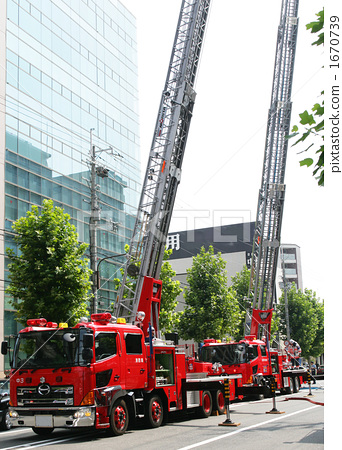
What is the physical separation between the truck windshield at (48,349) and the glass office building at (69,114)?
42.4ft

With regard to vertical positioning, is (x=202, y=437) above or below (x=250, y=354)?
below

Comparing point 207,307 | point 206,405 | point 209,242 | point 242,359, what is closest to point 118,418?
point 206,405

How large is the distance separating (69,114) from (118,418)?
28250 mm

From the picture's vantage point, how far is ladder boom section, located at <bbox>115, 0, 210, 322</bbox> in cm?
1684

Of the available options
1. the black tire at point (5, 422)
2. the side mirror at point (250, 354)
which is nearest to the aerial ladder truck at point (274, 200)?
the side mirror at point (250, 354)

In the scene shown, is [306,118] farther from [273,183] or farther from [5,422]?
[273,183]

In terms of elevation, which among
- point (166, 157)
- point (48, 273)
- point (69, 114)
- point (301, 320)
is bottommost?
point (301, 320)

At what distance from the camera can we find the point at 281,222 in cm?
3014

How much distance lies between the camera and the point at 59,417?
1170 cm

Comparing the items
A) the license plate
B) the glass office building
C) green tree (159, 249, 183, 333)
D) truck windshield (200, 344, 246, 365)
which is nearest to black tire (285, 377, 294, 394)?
truck windshield (200, 344, 246, 365)

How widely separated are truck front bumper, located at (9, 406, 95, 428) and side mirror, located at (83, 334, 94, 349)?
133cm

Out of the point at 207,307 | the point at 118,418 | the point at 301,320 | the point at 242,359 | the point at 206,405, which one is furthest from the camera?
the point at 301,320

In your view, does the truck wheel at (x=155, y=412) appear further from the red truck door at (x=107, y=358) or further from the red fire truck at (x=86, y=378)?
the red truck door at (x=107, y=358)

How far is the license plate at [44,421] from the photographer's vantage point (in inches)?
462
